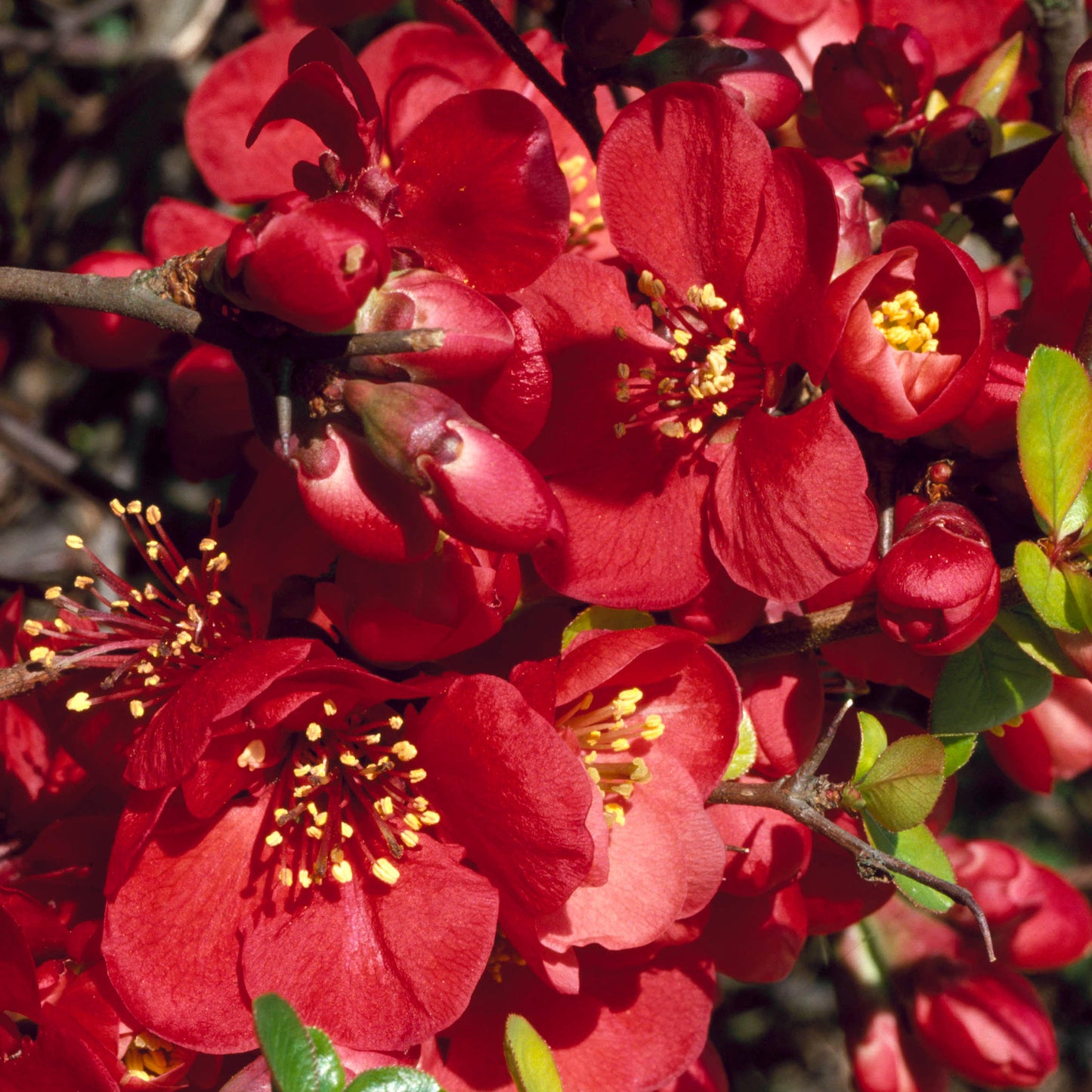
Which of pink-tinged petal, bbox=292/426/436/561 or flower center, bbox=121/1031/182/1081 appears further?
flower center, bbox=121/1031/182/1081

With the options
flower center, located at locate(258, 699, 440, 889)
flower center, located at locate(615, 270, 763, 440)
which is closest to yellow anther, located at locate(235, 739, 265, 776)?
flower center, located at locate(258, 699, 440, 889)

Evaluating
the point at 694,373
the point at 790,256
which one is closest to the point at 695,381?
the point at 694,373

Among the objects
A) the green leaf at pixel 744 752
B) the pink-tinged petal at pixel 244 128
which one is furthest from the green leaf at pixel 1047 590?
the pink-tinged petal at pixel 244 128

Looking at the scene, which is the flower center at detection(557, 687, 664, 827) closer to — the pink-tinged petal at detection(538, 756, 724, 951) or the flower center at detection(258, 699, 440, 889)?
the pink-tinged petal at detection(538, 756, 724, 951)

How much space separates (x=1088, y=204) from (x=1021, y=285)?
369mm

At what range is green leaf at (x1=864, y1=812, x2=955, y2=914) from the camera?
2.53 ft

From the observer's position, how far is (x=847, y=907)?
3.26 ft

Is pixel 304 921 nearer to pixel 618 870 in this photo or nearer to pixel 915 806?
pixel 618 870

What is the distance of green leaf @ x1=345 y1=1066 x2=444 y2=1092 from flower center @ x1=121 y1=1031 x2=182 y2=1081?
0.78 feet

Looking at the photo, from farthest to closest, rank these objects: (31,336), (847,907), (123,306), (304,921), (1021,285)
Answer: (31,336) < (1021,285) < (847,907) < (304,921) < (123,306)

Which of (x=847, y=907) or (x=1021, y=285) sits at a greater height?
(x=1021, y=285)

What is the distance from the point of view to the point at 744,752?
88cm

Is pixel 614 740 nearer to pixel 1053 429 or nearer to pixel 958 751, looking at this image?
pixel 958 751

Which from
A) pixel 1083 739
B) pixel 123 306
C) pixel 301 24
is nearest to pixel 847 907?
pixel 1083 739
